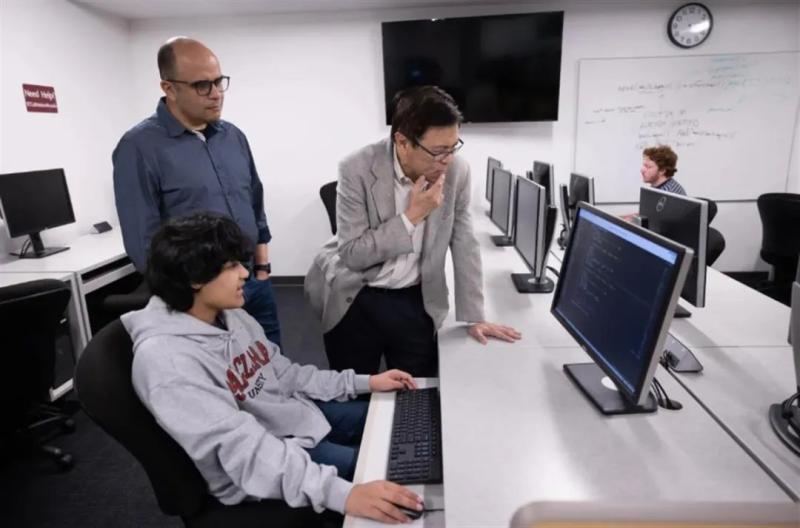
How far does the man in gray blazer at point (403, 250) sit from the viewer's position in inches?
56.3

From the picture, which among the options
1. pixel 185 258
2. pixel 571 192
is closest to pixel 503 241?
pixel 571 192

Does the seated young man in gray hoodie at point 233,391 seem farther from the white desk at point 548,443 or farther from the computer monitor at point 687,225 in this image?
the computer monitor at point 687,225

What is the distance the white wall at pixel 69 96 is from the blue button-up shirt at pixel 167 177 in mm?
1838

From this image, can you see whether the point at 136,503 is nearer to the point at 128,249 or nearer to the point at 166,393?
the point at 128,249

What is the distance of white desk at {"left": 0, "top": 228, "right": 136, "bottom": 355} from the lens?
2588mm

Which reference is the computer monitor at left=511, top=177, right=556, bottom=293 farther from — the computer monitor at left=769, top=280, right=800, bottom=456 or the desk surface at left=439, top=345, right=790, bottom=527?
the computer monitor at left=769, top=280, right=800, bottom=456

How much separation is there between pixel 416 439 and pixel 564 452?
12.8 inches

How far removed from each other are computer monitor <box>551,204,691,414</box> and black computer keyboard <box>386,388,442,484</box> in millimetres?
370

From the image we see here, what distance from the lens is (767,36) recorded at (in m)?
3.92

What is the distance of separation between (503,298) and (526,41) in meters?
2.78

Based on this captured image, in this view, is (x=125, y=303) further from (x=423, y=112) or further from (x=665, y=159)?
(x=665, y=159)

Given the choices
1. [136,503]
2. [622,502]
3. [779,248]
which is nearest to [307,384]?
[136,503]

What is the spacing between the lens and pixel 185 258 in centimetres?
109

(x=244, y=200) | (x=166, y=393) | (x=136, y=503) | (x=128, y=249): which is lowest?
(x=136, y=503)
